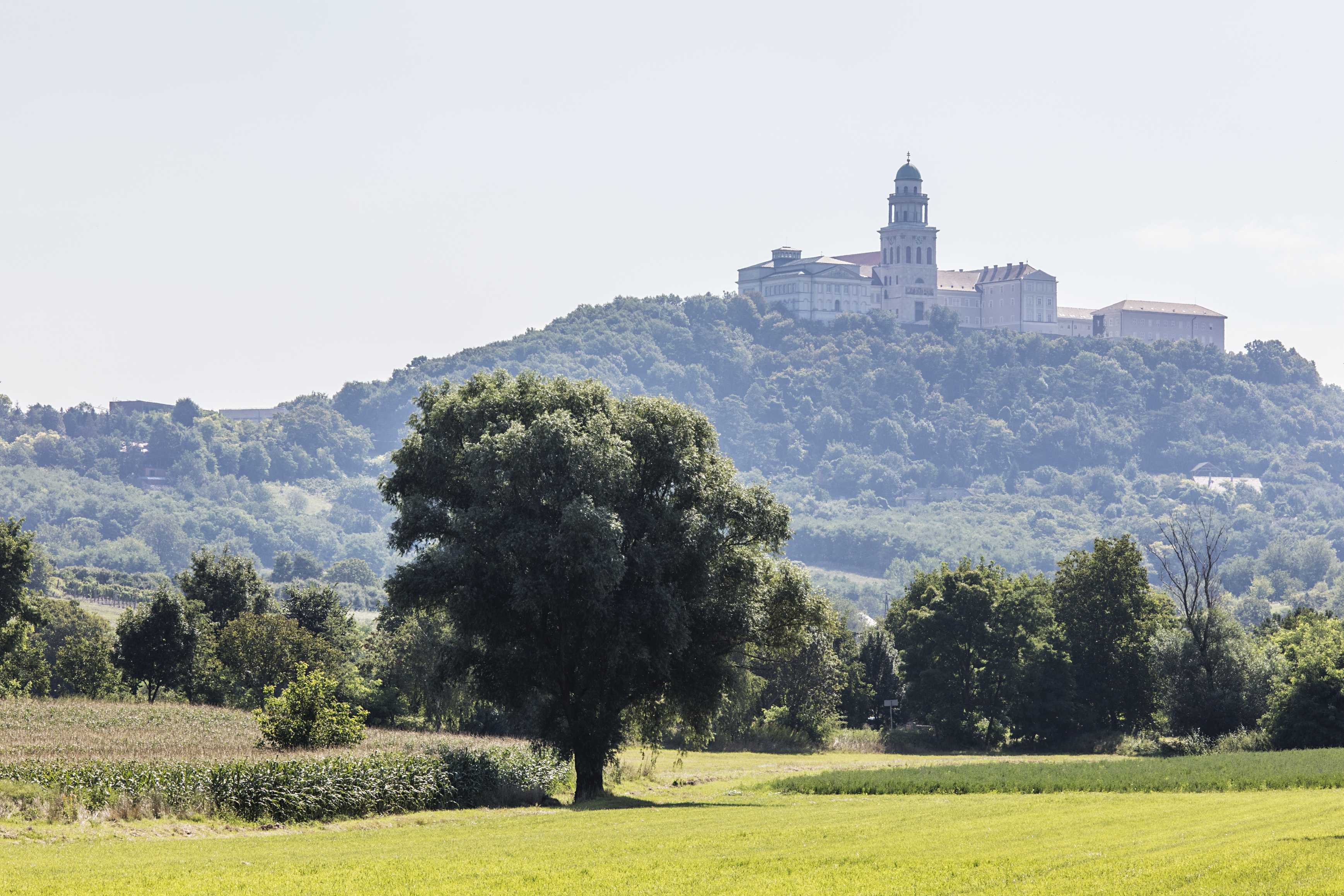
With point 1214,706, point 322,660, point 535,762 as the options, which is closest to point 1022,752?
point 1214,706

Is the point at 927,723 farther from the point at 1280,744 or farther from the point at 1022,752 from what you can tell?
the point at 1280,744

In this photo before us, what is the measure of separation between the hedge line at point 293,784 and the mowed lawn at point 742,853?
82 centimetres

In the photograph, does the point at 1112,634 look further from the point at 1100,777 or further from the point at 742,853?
the point at 742,853

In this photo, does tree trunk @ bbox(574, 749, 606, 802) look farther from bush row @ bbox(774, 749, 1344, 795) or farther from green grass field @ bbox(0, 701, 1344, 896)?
bush row @ bbox(774, 749, 1344, 795)

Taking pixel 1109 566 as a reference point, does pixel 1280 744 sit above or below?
below

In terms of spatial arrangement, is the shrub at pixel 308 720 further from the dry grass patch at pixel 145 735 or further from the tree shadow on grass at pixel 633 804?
the tree shadow on grass at pixel 633 804

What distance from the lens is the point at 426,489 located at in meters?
42.8

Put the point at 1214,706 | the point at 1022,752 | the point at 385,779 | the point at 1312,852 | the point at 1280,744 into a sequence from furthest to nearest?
the point at 1022,752 < the point at 1214,706 < the point at 1280,744 < the point at 385,779 < the point at 1312,852

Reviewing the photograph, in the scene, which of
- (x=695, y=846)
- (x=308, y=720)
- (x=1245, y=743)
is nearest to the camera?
(x=695, y=846)

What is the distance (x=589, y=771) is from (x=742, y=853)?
16587mm

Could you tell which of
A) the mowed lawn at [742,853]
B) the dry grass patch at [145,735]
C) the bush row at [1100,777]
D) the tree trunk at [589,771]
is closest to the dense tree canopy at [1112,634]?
the bush row at [1100,777]

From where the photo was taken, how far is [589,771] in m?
41.5

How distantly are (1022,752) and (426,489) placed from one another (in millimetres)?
41526

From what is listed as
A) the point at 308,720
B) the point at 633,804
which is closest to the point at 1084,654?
the point at 633,804
